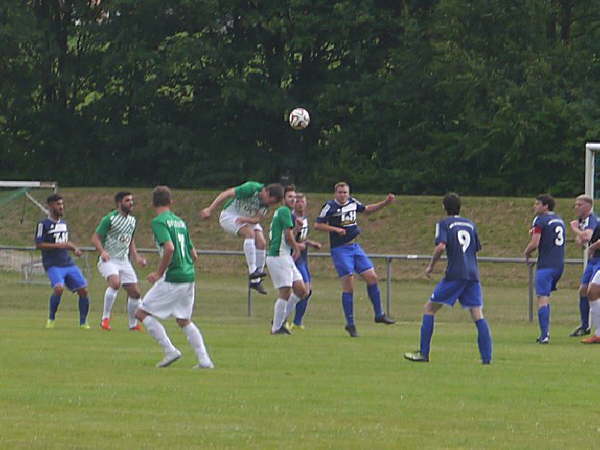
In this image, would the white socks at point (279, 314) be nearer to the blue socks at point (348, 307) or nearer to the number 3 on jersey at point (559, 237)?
the blue socks at point (348, 307)

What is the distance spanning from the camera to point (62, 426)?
10.7 meters

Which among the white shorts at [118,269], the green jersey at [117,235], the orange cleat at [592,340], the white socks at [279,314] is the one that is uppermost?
the green jersey at [117,235]

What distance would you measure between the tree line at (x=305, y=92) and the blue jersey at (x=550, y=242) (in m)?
23.7

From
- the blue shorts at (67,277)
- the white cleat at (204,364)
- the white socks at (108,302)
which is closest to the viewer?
the white cleat at (204,364)

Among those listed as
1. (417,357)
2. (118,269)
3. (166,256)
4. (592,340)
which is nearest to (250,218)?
(118,269)

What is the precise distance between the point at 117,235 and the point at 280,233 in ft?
7.64

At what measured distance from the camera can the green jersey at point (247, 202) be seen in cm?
2064

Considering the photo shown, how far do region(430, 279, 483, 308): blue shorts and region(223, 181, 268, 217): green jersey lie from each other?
5.43m

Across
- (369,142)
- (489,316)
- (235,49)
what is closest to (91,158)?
(235,49)

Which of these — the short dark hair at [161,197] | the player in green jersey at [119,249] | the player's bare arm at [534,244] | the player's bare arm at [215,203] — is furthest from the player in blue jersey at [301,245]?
the short dark hair at [161,197]

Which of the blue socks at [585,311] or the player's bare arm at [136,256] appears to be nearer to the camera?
the player's bare arm at [136,256]

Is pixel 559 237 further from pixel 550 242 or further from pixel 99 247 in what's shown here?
pixel 99 247

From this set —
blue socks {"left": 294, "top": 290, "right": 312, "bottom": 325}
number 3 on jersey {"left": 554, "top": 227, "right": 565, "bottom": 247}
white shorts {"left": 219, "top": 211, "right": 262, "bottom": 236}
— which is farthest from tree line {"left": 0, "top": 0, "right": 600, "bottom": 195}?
number 3 on jersey {"left": 554, "top": 227, "right": 565, "bottom": 247}

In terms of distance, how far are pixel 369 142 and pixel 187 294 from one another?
3498 centimetres
